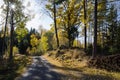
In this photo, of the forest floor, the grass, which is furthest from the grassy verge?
the grass

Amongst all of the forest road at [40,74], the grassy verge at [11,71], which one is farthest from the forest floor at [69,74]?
the grassy verge at [11,71]

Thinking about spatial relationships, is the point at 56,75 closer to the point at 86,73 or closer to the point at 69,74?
the point at 69,74

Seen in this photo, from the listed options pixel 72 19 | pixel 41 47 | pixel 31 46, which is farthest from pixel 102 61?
pixel 31 46

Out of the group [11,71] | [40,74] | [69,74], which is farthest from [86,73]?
[11,71]

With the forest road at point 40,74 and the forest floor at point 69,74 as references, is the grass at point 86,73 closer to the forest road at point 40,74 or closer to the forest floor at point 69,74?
the forest floor at point 69,74

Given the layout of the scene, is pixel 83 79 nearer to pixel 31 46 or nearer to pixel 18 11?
pixel 18 11

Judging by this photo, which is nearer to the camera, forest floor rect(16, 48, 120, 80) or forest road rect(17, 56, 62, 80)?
forest floor rect(16, 48, 120, 80)

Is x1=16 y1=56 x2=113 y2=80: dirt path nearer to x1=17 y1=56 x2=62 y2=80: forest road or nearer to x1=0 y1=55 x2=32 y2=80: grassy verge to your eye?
x1=17 y1=56 x2=62 y2=80: forest road

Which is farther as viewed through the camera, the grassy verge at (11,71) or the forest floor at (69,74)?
the grassy verge at (11,71)

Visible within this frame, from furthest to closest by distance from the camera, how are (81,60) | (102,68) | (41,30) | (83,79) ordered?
(41,30)
(81,60)
(102,68)
(83,79)

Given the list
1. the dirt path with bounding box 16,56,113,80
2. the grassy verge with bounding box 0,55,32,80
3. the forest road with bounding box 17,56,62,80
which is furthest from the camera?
the grassy verge with bounding box 0,55,32,80

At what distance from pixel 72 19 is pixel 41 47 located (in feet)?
152

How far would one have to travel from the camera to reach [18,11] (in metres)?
38.8

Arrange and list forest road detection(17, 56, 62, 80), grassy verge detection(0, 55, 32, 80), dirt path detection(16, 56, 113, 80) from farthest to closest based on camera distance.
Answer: grassy verge detection(0, 55, 32, 80) → forest road detection(17, 56, 62, 80) → dirt path detection(16, 56, 113, 80)
